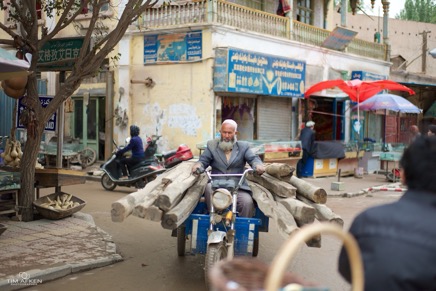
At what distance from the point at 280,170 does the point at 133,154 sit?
7084 millimetres

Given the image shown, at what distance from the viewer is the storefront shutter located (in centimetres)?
1745

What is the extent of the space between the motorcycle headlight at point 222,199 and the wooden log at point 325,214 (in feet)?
3.37

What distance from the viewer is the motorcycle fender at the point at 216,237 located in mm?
5039

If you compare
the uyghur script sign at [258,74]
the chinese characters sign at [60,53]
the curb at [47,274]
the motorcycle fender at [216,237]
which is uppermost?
the uyghur script sign at [258,74]

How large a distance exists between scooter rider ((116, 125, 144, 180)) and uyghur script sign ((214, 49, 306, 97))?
3.80m

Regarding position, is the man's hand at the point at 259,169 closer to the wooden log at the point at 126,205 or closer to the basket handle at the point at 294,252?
the wooden log at the point at 126,205

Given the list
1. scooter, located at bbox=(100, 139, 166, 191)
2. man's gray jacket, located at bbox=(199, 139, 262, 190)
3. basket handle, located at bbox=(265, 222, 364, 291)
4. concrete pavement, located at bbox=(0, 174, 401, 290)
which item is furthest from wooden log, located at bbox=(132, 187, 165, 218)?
scooter, located at bbox=(100, 139, 166, 191)

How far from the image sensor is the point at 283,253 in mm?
1812

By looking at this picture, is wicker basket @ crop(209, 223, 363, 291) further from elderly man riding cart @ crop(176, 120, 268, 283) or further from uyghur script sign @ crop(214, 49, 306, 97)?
uyghur script sign @ crop(214, 49, 306, 97)

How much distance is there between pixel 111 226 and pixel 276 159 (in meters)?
8.07

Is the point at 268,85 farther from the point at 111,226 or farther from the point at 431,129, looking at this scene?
the point at 111,226

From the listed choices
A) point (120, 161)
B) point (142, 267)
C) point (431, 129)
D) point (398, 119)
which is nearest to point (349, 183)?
point (431, 129)

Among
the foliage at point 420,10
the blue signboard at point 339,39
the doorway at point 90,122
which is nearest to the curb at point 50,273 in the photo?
the doorway at point 90,122

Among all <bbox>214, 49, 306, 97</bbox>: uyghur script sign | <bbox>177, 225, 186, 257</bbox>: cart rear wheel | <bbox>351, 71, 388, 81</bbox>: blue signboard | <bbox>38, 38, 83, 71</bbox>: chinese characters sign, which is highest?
<bbox>351, 71, 388, 81</bbox>: blue signboard
